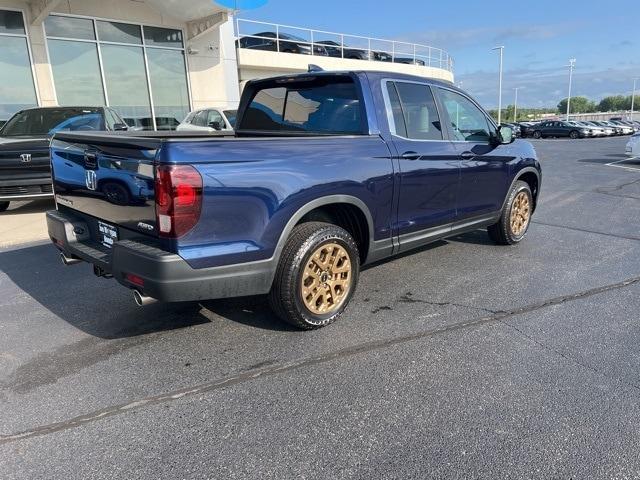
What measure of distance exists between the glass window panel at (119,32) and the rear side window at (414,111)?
1248 centimetres

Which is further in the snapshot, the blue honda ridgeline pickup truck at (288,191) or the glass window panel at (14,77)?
the glass window panel at (14,77)

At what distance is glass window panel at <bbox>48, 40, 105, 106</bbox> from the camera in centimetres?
1310

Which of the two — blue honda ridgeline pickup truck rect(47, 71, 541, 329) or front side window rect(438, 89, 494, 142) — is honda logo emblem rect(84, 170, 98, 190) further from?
front side window rect(438, 89, 494, 142)

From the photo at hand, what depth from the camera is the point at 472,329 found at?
3.70m

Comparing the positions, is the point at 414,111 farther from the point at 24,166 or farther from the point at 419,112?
the point at 24,166

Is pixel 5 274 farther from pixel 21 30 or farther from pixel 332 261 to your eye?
pixel 21 30

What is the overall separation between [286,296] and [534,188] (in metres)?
4.21

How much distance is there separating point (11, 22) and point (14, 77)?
1.34 meters

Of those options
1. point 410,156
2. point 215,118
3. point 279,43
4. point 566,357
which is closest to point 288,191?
point 410,156

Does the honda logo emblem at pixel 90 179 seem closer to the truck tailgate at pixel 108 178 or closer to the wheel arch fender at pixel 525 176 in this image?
the truck tailgate at pixel 108 178

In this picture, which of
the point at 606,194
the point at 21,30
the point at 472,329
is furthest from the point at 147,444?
the point at 21,30

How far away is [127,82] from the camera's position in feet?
47.9

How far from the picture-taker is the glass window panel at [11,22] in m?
12.1

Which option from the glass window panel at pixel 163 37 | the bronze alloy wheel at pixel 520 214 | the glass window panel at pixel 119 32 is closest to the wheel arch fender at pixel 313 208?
the bronze alloy wheel at pixel 520 214
